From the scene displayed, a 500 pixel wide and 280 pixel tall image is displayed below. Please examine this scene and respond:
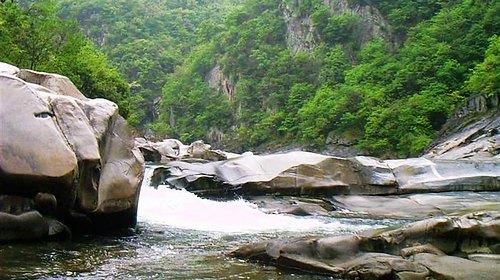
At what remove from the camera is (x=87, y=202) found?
10.7 metres

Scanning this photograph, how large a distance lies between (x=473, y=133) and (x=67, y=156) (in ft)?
82.1

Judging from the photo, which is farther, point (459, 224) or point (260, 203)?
point (260, 203)

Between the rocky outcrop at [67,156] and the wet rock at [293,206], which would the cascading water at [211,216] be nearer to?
the wet rock at [293,206]

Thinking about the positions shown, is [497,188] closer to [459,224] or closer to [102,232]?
[459,224]

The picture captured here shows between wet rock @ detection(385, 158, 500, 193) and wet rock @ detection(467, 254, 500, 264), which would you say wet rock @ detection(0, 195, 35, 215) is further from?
wet rock @ detection(385, 158, 500, 193)

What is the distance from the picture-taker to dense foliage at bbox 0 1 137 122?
27.0 metres

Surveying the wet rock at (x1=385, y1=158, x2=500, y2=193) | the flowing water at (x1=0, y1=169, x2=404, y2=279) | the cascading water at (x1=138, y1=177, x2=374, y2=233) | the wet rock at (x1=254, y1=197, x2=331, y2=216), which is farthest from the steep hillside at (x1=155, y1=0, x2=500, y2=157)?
the flowing water at (x1=0, y1=169, x2=404, y2=279)

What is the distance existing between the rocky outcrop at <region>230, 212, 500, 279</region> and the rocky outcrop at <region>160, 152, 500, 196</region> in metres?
9.56

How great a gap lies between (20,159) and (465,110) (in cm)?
3202

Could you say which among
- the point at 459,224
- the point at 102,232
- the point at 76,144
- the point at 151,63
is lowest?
the point at 102,232

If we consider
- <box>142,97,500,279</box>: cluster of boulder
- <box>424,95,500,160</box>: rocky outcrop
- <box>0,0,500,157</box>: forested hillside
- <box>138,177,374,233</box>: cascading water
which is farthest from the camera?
<box>0,0,500,157</box>: forested hillside

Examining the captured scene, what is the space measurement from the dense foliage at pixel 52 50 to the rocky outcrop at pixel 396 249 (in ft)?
67.4

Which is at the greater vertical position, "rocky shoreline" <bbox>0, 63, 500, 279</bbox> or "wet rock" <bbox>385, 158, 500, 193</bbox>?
"wet rock" <bbox>385, 158, 500, 193</bbox>

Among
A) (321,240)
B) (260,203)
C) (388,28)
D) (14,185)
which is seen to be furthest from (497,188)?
(388,28)
